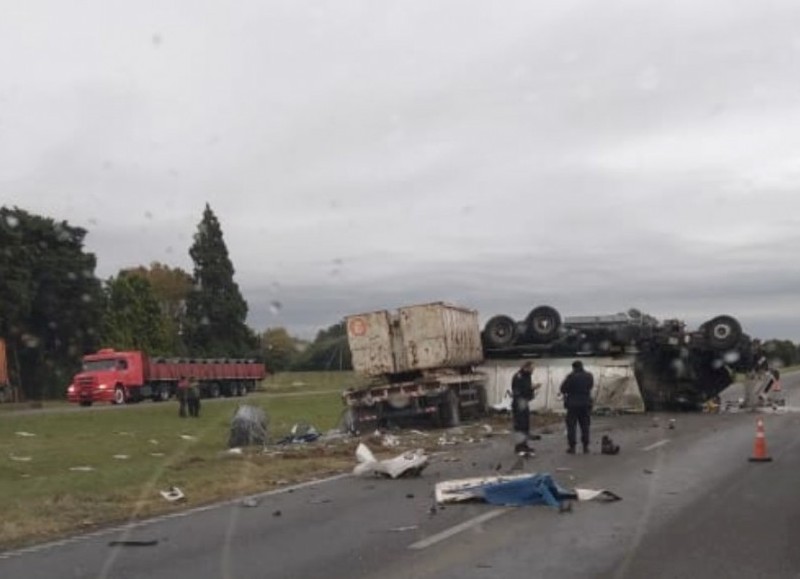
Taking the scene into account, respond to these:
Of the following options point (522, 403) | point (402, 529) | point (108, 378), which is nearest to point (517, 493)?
point (402, 529)

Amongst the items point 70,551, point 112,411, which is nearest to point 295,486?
point 70,551

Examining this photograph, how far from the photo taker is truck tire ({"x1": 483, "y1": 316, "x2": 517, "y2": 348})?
98.1 ft

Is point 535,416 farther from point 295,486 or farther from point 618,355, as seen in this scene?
point 295,486

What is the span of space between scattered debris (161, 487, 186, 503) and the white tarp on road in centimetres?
1563

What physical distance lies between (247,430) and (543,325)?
10.3 m

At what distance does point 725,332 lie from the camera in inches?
1145

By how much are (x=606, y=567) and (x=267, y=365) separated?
60066mm

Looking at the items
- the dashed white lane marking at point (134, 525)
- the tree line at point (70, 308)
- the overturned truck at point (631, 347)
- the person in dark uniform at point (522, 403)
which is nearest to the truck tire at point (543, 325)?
the overturned truck at point (631, 347)

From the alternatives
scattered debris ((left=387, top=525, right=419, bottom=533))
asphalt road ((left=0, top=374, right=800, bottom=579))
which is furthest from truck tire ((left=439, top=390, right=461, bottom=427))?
scattered debris ((left=387, top=525, right=419, bottom=533))

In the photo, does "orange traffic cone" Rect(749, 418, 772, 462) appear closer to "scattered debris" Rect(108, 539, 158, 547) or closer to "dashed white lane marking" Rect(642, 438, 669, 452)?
"dashed white lane marking" Rect(642, 438, 669, 452)

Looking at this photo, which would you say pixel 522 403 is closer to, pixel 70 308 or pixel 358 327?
pixel 358 327

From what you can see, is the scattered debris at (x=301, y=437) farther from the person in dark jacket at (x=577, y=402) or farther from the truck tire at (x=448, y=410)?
the person in dark jacket at (x=577, y=402)

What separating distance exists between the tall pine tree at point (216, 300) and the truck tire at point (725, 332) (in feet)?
136

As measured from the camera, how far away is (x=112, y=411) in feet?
136
